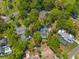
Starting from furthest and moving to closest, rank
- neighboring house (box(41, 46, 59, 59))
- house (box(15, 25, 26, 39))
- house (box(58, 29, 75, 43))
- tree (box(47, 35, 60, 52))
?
1. house (box(15, 25, 26, 39))
2. house (box(58, 29, 75, 43))
3. tree (box(47, 35, 60, 52))
4. neighboring house (box(41, 46, 59, 59))

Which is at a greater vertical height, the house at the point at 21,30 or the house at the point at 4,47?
the house at the point at 21,30

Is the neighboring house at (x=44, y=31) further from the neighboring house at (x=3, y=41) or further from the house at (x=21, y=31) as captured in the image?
the neighboring house at (x=3, y=41)

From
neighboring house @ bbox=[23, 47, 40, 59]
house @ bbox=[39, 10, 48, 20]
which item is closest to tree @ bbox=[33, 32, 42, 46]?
neighboring house @ bbox=[23, 47, 40, 59]

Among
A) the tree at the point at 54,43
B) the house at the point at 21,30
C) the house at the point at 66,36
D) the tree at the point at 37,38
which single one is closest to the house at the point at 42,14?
the house at the point at 21,30

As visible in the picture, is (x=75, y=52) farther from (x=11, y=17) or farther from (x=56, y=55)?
(x=11, y=17)

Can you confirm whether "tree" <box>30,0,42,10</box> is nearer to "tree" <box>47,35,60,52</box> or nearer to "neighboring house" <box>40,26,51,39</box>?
"neighboring house" <box>40,26,51,39</box>

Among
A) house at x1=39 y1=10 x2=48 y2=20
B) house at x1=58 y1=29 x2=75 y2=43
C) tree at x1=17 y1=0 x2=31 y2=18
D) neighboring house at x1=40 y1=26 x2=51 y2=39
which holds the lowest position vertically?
house at x1=58 y1=29 x2=75 y2=43

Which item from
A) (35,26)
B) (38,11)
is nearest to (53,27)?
(35,26)

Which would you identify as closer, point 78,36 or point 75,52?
point 75,52

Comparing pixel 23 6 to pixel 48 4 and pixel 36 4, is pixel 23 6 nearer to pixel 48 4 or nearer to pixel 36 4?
pixel 36 4

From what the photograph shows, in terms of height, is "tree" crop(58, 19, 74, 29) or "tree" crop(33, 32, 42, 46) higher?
"tree" crop(58, 19, 74, 29)

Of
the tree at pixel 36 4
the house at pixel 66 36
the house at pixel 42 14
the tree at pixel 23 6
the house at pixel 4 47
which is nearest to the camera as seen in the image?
the house at pixel 4 47
